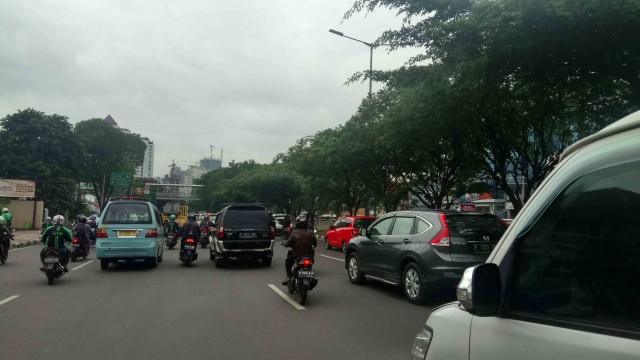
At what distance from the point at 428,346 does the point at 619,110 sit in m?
12.9

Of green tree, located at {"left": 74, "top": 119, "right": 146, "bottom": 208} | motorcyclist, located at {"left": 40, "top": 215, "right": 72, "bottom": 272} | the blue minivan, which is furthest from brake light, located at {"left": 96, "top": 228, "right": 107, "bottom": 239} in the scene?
green tree, located at {"left": 74, "top": 119, "right": 146, "bottom": 208}

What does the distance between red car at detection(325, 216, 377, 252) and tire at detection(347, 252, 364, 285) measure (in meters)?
9.53

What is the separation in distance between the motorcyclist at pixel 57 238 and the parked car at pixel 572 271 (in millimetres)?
11570

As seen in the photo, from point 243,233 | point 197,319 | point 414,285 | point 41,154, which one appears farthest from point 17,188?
point 414,285

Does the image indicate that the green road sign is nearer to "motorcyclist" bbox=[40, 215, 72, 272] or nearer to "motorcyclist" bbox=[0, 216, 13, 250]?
"motorcyclist" bbox=[0, 216, 13, 250]

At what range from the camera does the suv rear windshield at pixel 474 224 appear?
898cm

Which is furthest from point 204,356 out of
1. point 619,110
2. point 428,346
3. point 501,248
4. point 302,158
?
point 302,158

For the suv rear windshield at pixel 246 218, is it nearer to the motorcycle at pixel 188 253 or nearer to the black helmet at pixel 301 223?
the motorcycle at pixel 188 253

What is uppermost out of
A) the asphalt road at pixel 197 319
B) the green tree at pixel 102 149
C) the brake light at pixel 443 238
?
the green tree at pixel 102 149

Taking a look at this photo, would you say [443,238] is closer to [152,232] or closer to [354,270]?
[354,270]

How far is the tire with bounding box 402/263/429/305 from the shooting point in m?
8.97

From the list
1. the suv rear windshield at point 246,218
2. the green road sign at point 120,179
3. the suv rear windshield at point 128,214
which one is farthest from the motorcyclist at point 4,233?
the green road sign at point 120,179

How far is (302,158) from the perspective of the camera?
32.1m

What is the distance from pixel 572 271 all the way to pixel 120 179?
55076 millimetres
